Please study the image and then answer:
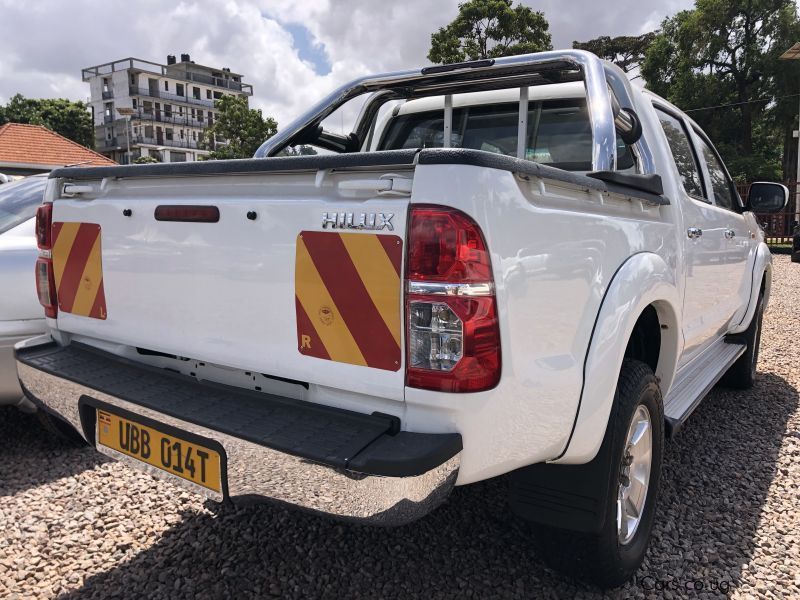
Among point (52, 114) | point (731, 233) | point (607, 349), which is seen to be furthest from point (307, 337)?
point (52, 114)

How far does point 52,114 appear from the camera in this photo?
6122 centimetres

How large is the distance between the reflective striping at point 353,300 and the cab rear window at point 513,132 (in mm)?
1721

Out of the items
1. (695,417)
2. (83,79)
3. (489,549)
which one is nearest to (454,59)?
(695,417)

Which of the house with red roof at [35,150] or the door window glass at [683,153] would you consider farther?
the house with red roof at [35,150]

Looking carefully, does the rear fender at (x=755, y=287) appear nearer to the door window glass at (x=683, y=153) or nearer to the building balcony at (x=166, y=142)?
the door window glass at (x=683, y=153)

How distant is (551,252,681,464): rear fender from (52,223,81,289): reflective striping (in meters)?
1.89

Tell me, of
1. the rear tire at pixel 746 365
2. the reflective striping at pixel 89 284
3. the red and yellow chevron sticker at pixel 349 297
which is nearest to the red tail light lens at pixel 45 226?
the reflective striping at pixel 89 284

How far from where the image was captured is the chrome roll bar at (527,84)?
244 centimetres

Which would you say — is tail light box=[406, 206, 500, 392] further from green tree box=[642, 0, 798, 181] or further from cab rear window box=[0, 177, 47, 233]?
green tree box=[642, 0, 798, 181]

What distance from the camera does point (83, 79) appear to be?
7331 cm

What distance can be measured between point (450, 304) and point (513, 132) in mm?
2006

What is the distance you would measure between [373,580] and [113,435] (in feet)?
3.37

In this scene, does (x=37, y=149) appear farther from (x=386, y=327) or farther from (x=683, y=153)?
(x=386, y=327)

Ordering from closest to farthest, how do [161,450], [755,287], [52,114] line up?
[161,450] → [755,287] → [52,114]
